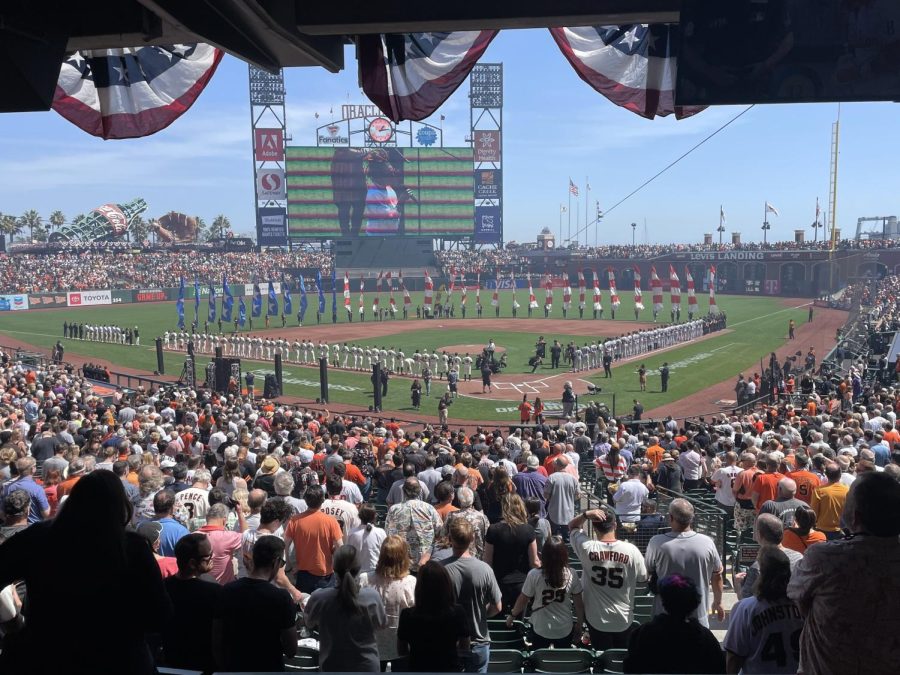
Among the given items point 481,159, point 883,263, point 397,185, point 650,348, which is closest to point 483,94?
point 481,159

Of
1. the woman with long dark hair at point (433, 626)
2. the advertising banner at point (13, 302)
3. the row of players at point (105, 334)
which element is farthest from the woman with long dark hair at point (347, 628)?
the advertising banner at point (13, 302)

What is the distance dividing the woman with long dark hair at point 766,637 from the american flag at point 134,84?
5.76 m

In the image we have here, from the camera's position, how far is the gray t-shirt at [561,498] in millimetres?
10023

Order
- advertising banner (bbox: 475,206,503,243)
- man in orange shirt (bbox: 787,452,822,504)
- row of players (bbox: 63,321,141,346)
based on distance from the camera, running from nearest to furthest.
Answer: man in orange shirt (bbox: 787,452,822,504) < row of players (bbox: 63,321,141,346) < advertising banner (bbox: 475,206,503,243)

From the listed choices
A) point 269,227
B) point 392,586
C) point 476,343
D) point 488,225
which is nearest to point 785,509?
point 392,586

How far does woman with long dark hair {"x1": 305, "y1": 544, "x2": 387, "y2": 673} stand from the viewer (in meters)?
4.76

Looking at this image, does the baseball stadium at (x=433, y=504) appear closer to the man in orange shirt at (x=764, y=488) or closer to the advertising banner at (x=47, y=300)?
the man in orange shirt at (x=764, y=488)

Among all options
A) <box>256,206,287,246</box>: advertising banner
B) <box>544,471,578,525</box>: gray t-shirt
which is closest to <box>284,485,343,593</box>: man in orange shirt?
<box>544,471,578,525</box>: gray t-shirt

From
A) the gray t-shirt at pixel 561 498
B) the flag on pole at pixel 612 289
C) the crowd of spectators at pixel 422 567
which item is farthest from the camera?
the flag on pole at pixel 612 289

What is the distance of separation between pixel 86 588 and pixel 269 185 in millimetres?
99741

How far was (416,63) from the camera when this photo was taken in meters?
6.30

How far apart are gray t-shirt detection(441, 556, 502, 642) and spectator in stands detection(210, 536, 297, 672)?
4.65 ft

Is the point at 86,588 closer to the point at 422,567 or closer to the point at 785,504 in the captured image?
the point at 422,567

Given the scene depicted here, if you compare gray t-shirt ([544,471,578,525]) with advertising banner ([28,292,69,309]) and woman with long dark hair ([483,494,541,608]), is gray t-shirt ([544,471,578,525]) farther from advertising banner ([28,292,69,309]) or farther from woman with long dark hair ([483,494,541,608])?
advertising banner ([28,292,69,309])
